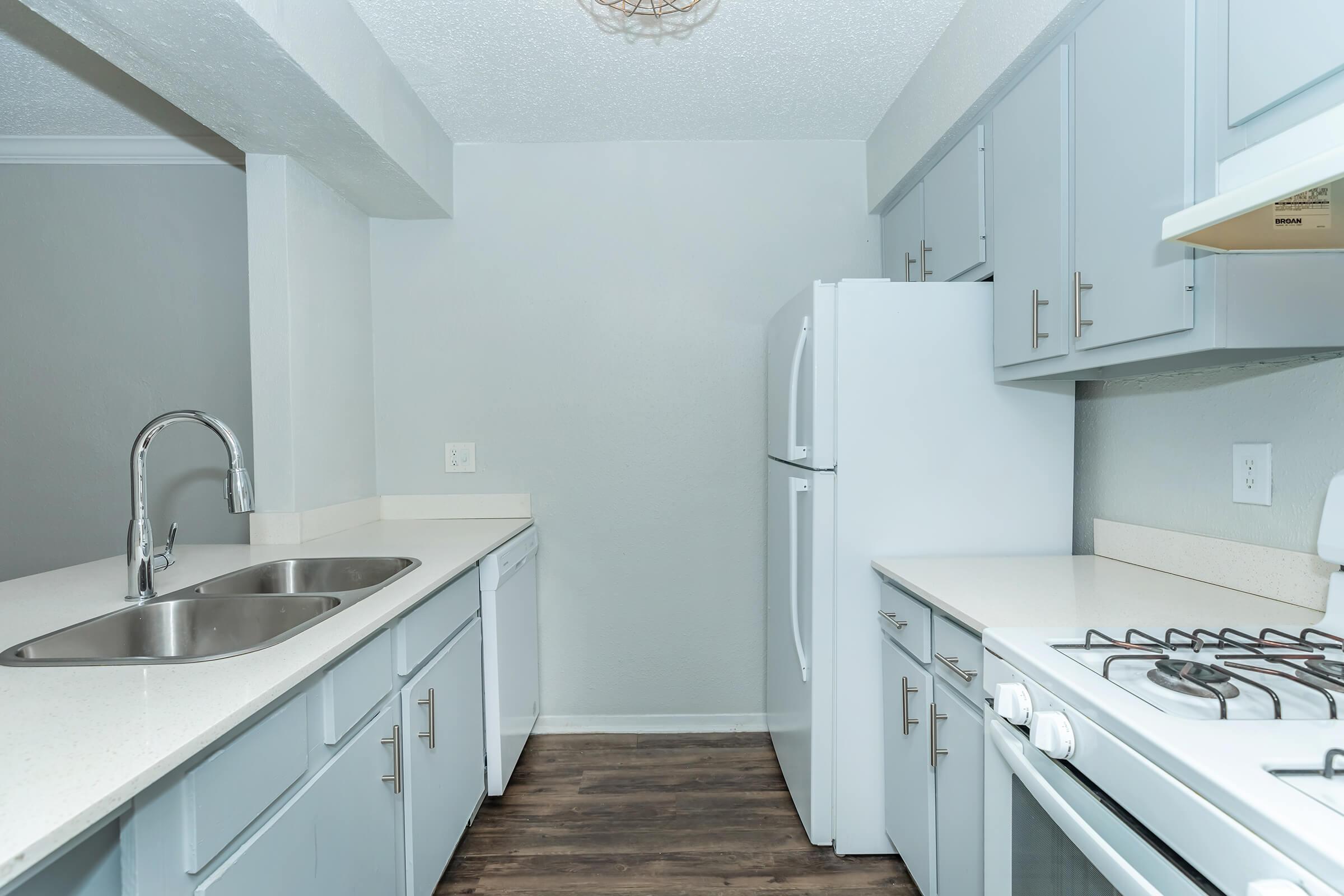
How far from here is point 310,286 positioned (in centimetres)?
241

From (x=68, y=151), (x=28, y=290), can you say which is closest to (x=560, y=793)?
(x=28, y=290)

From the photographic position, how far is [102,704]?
3.10 feet

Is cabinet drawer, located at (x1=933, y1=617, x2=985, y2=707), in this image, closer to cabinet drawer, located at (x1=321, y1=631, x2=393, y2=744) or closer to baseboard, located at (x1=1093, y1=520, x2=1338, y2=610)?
baseboard, located at (x1=1093, y1=520, x2=1338, y2=610)

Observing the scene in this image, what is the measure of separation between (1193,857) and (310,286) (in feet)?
8.47

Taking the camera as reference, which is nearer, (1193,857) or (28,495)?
(1193,857)

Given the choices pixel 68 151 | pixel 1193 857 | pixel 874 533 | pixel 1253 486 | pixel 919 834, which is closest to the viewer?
pixel 1193 857

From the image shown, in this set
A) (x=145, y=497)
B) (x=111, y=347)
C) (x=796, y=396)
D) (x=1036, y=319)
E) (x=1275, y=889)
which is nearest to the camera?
(x=1275, y=889)

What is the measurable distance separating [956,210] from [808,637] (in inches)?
52.9

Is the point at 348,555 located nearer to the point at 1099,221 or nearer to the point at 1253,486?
the point at 1099,221

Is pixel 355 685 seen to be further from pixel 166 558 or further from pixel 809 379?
pixel 809 379

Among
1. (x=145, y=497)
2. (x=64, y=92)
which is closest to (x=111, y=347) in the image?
(x=64, y=92)

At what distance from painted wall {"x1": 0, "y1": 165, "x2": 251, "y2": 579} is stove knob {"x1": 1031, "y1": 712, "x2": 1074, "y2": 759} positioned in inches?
113

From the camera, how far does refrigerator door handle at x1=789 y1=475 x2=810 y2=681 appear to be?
210 centimetres

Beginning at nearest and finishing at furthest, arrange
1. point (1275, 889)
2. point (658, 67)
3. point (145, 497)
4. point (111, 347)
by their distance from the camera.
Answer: point (1275, 889)
point (145, 497)
point (658, 67)
point (111, 347)
